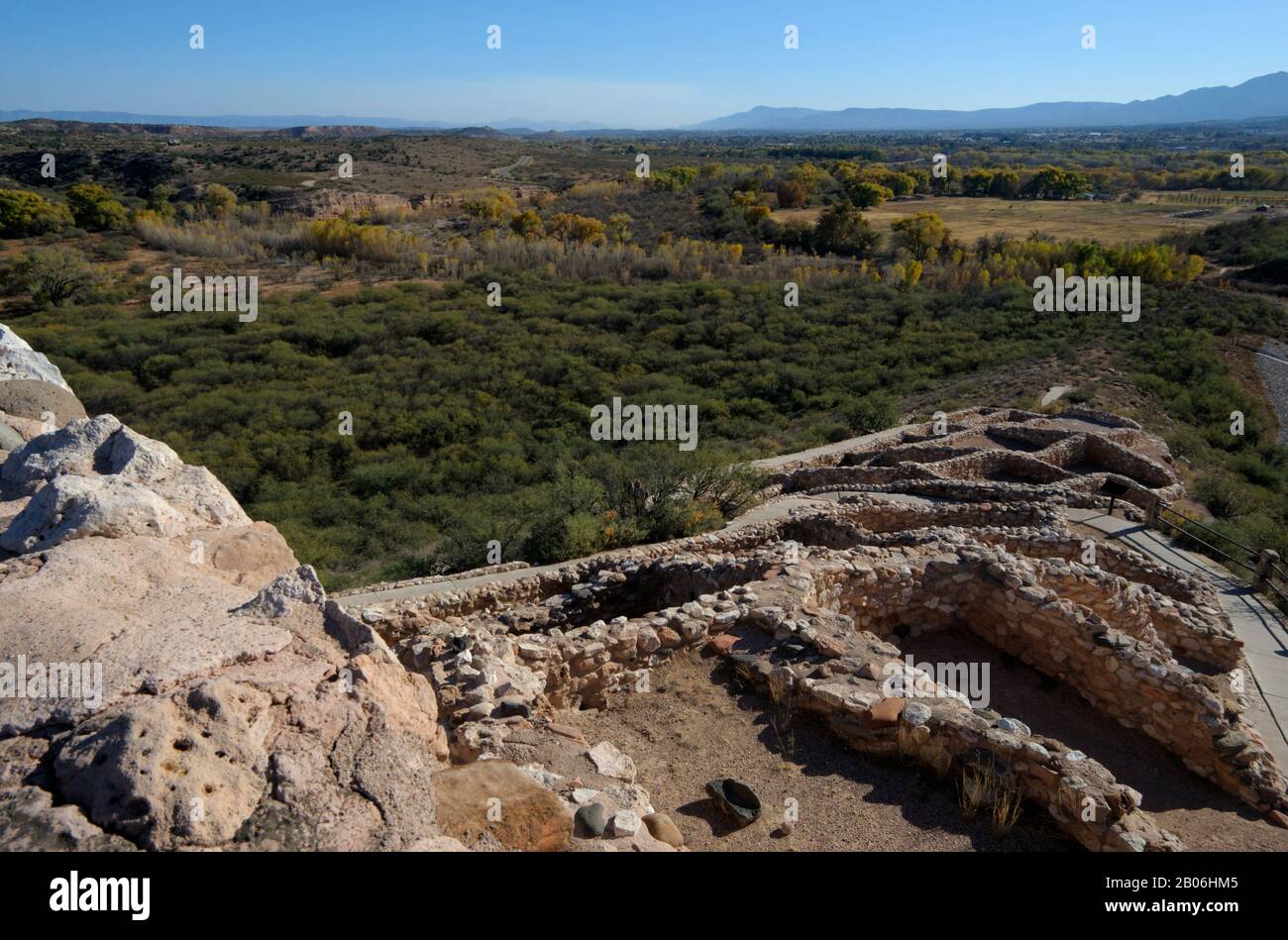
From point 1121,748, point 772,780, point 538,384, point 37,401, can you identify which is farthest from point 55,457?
point 538,384

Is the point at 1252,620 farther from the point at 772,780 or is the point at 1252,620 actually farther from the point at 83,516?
the point at 83,516

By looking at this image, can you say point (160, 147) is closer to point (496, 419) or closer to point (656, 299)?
point (656, 299)

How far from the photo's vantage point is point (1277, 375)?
80.8ft

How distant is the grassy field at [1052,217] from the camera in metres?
56.2

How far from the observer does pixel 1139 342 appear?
2683 centimetres

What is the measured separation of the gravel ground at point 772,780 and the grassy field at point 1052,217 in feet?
175

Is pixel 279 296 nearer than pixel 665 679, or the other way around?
pixel 665 679

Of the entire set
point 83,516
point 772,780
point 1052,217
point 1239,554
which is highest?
point 1052,217

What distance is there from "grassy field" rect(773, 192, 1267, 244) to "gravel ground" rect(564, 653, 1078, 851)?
175 ft

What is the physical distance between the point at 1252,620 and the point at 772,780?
24.9 ft
